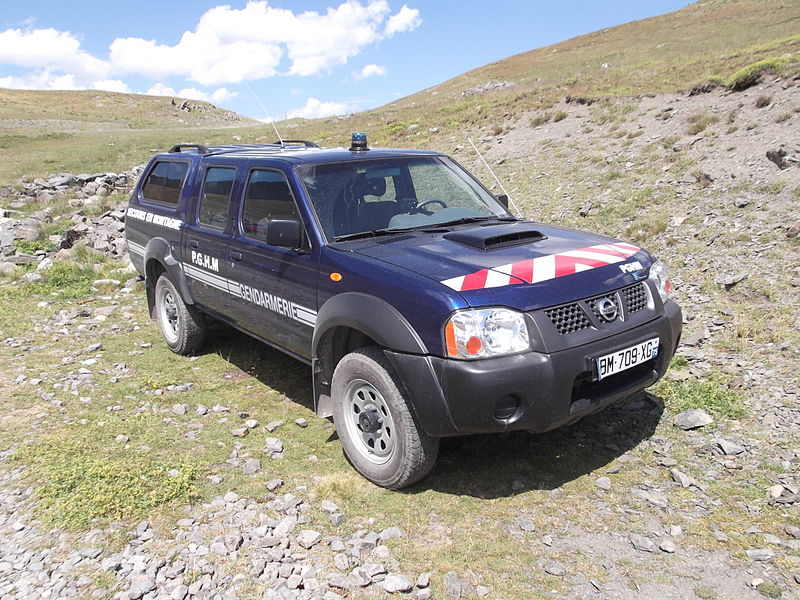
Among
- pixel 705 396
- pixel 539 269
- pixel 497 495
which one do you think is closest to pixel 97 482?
pixel 497 495

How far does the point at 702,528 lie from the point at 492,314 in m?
1.58

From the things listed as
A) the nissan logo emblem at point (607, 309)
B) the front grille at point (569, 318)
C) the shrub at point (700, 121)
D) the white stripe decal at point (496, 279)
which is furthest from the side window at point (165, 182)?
the shrub at point (700, 121)

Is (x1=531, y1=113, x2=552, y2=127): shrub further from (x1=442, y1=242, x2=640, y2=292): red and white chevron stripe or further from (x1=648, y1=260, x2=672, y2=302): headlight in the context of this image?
(x1=442, y1=242, x2=640, y2=292): red and white chevron stripe

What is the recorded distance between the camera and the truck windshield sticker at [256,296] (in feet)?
14.1

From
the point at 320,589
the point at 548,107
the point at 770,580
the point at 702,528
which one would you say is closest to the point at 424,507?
the point at 320,589

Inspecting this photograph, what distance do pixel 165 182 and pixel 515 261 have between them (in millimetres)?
4273

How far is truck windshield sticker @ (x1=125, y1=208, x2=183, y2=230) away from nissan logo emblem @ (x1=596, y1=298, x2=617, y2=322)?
13.1ft

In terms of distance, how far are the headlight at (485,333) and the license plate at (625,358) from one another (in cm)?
49

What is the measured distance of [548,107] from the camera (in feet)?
61.5

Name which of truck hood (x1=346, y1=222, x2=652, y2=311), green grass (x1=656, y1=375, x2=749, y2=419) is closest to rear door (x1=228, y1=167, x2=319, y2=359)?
truck hood (x1=346, y1=222, x2=652, y2=311)

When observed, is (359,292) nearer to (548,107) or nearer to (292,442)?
(292,442)

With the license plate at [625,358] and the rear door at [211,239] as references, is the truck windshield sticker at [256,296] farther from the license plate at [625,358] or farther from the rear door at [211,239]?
the license plate at [625,358]

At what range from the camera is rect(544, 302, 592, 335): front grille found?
3324 millimetres

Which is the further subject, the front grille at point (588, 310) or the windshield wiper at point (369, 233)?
the windshield wiper at point (369, 233)
